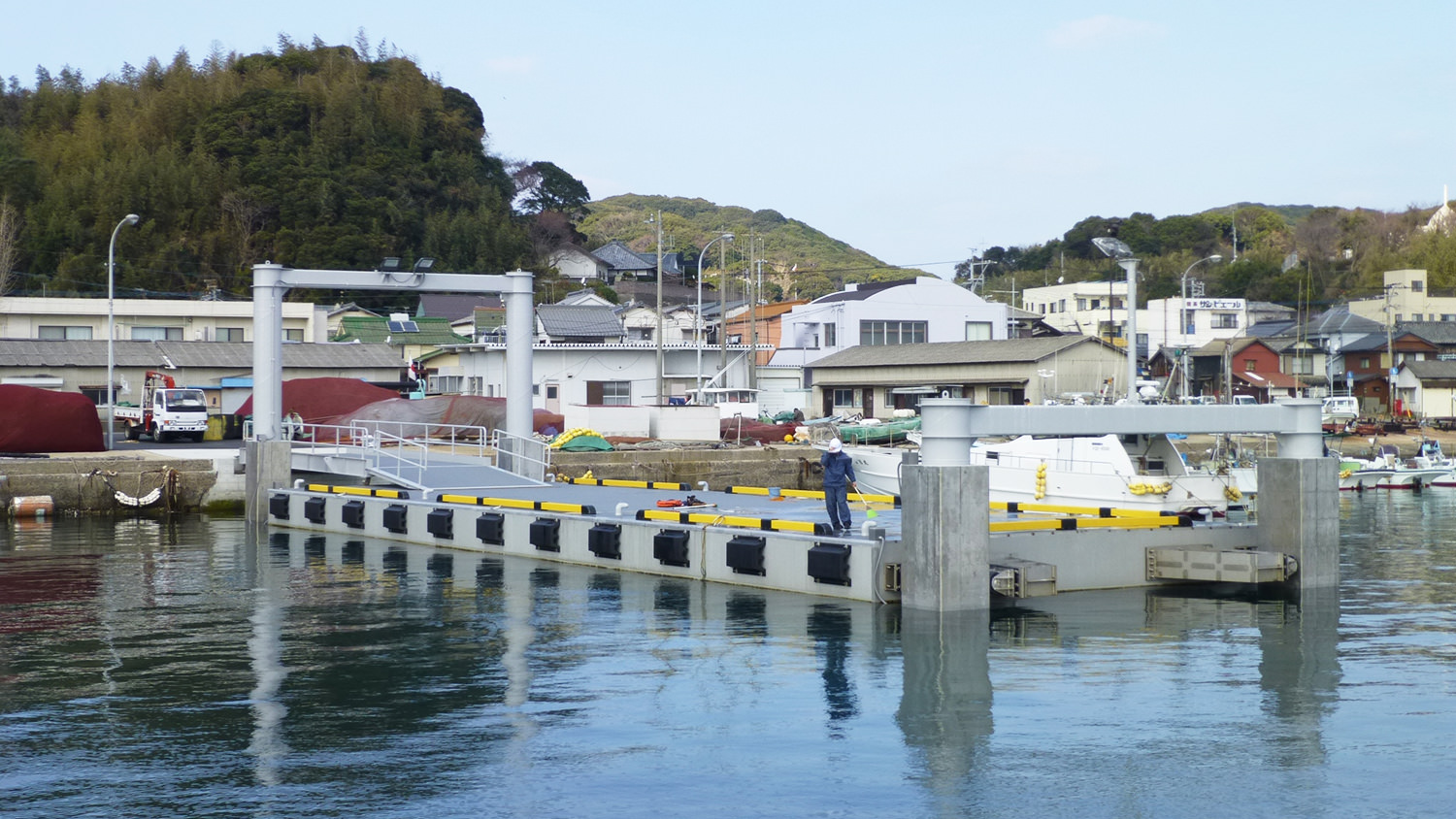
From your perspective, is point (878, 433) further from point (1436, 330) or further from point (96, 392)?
point (1436, 330)

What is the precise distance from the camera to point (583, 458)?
37.7 m

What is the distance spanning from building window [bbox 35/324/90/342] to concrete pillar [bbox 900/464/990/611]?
52.4 meters

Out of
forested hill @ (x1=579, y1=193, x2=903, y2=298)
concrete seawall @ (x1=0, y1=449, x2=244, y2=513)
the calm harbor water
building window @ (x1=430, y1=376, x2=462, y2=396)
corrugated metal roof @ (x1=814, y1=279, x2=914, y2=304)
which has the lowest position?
the calm harbor water

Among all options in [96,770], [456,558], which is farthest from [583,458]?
[96,770]

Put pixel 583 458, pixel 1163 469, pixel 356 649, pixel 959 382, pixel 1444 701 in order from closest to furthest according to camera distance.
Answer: pixel 1444 701, pixel 356 649, pixel 1163 469, pixel 583 458, pixel 959 382

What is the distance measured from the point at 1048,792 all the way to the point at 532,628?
28.1 ft

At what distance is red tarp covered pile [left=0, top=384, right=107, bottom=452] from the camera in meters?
35.1

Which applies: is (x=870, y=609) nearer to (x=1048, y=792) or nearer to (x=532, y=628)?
(x=532, y=628)

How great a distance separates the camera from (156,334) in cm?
5988

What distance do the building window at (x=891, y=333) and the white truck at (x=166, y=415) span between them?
1244 inches

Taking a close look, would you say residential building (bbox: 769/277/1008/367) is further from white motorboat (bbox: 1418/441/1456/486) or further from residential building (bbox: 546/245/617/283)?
residential building (bbox: 546/245/617/283)

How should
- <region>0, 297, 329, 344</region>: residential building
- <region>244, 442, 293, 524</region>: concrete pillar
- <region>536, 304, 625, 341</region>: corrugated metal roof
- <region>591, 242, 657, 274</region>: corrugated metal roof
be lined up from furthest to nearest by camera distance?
<region>591, 242, 657, 274</region>: corrugated metal roof < <region>536, 304, 625, 341</region>: corrugated metal roof < <region>0, 297, 329, 344</region>: residential building < <region>244, 442, 293, 524</region>: concrete pillar

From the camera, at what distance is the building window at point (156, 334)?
195ft

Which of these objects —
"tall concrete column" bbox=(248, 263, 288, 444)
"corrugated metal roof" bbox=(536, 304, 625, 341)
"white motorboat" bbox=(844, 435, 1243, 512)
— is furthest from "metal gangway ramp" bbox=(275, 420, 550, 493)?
"corrugated metal roof" bbox=(536, 304, 625, 341)
